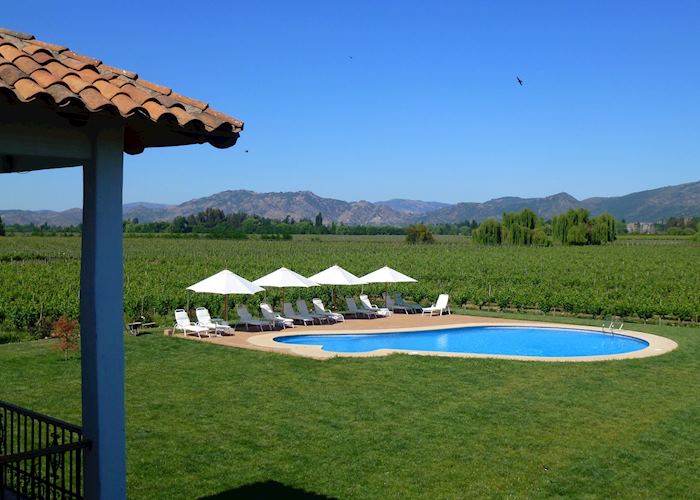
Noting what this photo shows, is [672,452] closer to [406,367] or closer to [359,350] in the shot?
[406,367]

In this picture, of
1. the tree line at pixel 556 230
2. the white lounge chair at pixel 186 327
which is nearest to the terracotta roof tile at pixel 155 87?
the white lounge chair at pixel 186 327

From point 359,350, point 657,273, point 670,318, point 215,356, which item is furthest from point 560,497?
point 657,273

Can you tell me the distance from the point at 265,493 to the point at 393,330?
43.9 feet

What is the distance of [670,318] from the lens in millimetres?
24688

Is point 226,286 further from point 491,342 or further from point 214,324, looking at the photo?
point 491,342

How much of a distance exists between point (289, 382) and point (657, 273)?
99.4 feet

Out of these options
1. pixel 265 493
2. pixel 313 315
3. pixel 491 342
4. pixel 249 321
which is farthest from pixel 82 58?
pixel 313 315

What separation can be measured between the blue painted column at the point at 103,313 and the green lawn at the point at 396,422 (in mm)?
3590

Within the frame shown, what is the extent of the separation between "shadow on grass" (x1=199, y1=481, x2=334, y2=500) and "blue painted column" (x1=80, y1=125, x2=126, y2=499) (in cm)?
349

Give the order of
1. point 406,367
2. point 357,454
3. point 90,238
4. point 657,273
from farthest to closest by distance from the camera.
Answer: point 657,273, point 406,367, point 357,454, point 90,238

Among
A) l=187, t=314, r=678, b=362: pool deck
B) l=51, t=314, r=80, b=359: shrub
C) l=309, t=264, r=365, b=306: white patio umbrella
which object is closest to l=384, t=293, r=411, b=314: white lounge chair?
l=187, t=314, r=678, b=362: pool deck

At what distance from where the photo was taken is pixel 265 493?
24.9 ft

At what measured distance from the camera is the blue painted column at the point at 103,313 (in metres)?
4.05

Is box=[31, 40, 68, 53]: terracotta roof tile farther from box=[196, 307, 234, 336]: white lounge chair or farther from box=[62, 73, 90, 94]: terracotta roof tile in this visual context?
box=[196, 307, 234, 336]: white lounge chair
